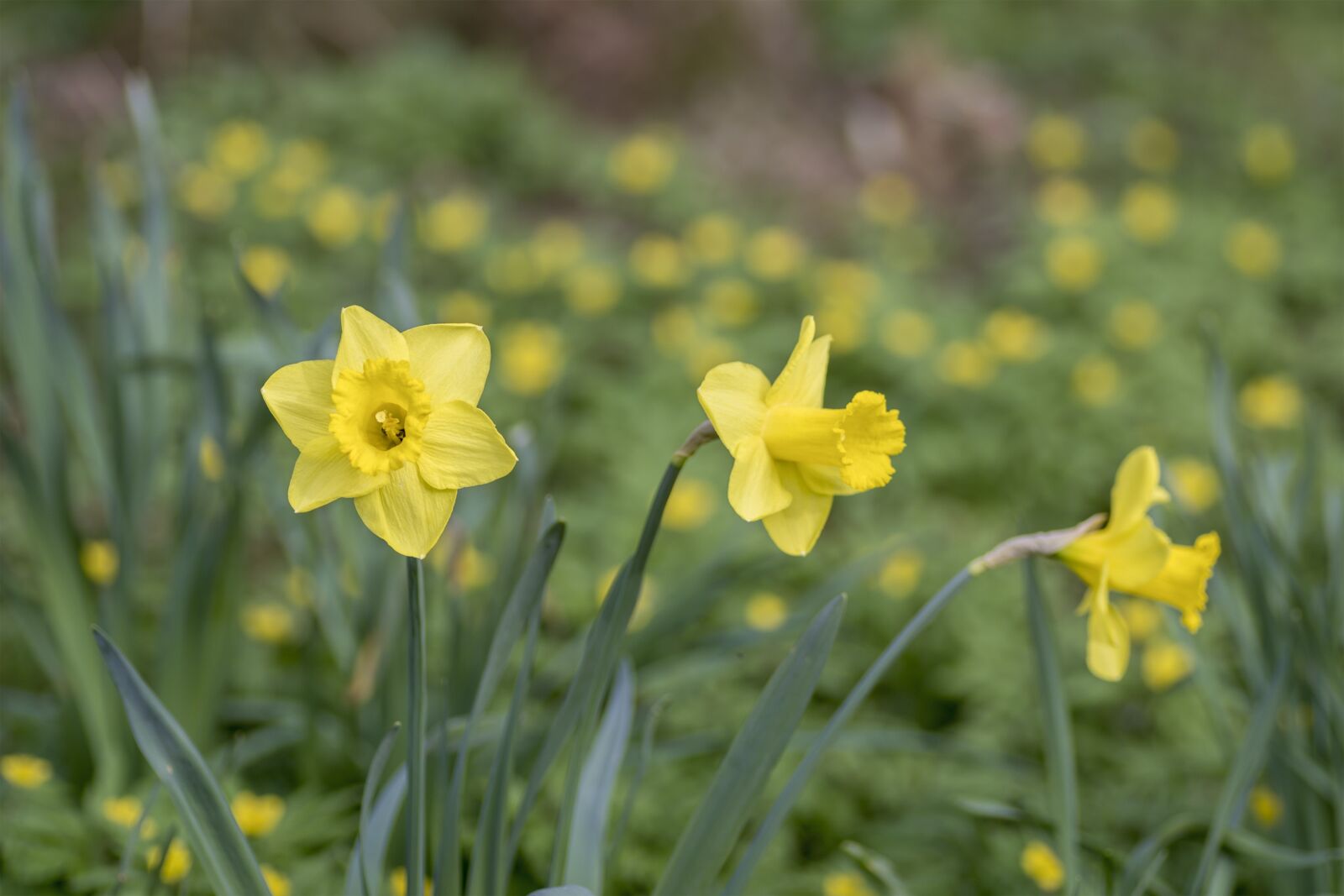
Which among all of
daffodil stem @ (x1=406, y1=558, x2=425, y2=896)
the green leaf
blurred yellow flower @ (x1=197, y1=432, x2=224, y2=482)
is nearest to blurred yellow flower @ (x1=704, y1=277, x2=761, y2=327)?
blurred yellow flower @ (x1=197, y1=432, x2=224, y2=482)

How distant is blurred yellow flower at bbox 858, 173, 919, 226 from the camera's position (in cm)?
394

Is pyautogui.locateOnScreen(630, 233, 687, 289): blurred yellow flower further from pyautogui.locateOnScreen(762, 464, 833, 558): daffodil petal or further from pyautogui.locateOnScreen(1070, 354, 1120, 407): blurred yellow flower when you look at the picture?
pyautogui.locateOnScreen(762, 464, 833, 558): daffodil petal

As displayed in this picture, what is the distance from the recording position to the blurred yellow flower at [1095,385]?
2.92m

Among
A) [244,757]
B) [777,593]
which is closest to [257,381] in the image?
[244,757]

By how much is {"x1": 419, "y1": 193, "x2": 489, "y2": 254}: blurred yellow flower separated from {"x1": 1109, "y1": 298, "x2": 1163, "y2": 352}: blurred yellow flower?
201cm

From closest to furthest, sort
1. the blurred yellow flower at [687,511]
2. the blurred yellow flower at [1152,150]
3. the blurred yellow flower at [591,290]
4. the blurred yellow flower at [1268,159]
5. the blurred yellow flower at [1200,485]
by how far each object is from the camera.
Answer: the blurred yellow flower at [687,511] → the blurred yellow flower at [1200,485] → the blurred yellow flower at [591,290] → the blurred yellow flower at [1268,159] → the blurred yellow flower at [1152,150]

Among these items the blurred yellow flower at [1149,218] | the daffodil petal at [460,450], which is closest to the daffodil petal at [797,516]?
the daffodil petal at [460,450]

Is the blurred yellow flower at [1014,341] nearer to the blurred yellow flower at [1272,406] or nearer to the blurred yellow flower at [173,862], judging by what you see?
the blurred yellow flower at [1272,406]

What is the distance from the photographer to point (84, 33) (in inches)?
173

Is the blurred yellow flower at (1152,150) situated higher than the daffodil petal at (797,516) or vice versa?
the blurred yellow flower at (1152,150)

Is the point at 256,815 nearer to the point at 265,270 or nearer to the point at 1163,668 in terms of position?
the point at 1163,668

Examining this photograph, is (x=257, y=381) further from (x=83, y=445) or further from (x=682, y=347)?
(x=682, y=347)

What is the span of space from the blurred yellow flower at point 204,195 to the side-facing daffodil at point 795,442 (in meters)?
2.79

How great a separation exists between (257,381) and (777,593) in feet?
3.95
